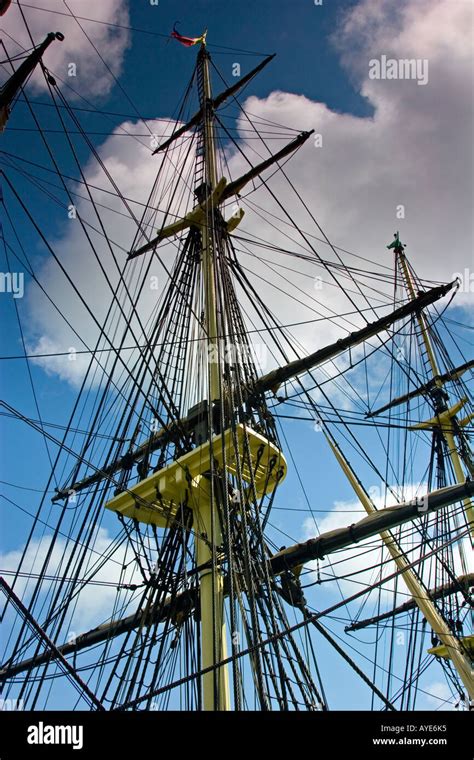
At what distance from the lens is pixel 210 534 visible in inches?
353

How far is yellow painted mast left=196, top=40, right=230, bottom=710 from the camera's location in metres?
7.02

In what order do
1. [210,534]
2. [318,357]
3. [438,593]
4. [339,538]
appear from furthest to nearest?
[438,593]
[318,357]
[339,538]
[210,534]

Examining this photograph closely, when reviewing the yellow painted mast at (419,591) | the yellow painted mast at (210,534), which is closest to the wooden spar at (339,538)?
the yellow painted mast at (419,591)

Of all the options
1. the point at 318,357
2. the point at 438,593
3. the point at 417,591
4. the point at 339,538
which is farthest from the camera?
the point at 438,593

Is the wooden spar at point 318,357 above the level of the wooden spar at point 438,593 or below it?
above

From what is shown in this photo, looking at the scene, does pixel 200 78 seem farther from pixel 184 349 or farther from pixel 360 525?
pixel 360 525

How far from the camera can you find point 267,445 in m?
9.43

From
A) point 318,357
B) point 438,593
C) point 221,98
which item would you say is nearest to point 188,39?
point 221,98

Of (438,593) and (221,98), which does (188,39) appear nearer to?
(221,98)

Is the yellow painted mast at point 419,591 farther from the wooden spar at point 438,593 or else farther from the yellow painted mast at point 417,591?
the wooden spar at point 438,593

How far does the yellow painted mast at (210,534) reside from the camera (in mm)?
7016

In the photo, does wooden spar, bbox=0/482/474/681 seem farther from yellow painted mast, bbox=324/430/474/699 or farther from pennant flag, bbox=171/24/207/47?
pennant flag, bbox=171/24/207/47
